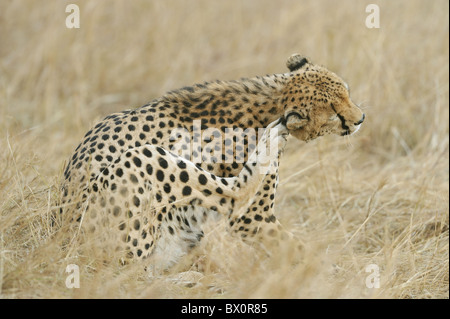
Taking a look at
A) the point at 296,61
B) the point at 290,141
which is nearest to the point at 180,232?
the point at 296,61

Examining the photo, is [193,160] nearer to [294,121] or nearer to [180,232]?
[180,232]

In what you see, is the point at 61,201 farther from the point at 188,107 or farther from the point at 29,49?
the point at 29,49

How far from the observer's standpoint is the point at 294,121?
10.9ft

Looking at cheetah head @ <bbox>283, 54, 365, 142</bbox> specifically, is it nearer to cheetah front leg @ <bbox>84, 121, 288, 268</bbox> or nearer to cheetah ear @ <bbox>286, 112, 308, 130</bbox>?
cheetah ear @ <bbox>286, 112, 308, 130</bbox>

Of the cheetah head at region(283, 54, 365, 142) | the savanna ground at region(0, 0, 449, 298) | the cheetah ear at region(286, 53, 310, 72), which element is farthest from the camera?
the cheetah ear at region(286, 53, 310, 72)

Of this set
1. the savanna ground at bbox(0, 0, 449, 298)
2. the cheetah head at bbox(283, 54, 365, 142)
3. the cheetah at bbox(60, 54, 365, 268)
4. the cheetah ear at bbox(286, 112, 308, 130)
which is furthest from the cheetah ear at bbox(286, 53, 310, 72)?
the savanna ground at bbox(0, 0, 449, 298)

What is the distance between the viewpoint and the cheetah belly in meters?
3.25

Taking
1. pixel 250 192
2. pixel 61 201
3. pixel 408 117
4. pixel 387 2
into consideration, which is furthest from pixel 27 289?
pixel 387 2

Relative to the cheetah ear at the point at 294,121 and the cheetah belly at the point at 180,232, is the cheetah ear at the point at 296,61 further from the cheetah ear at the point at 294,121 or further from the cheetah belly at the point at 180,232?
the cheetah belly at the point at 180,232

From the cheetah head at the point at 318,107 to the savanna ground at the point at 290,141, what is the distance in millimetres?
501

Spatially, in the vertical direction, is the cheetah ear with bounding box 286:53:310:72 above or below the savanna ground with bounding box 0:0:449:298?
above

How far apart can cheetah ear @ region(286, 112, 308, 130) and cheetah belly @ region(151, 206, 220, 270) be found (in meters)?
0.56

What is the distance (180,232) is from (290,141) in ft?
7.72

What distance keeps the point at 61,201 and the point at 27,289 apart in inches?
23.8
